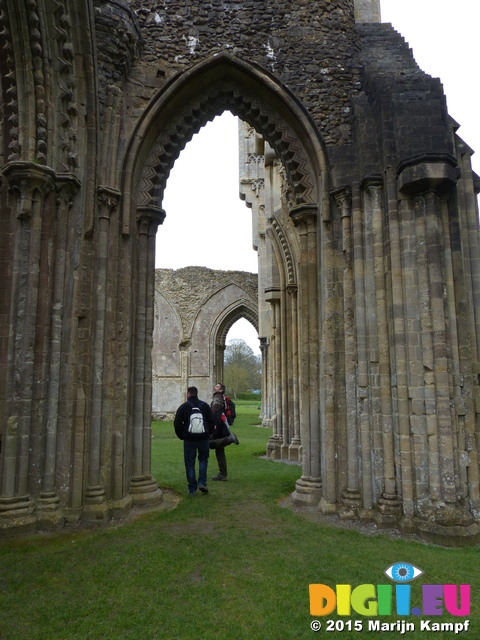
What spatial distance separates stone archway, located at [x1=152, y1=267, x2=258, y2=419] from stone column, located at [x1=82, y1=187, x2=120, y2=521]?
1823 centimetres

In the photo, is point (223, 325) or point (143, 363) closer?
point (143, 363)

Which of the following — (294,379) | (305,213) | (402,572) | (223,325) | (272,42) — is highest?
(272,42)

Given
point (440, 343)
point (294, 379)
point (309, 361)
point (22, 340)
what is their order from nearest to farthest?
point (440, 343), point (22, 340), point (309, 361), point (294, 379)

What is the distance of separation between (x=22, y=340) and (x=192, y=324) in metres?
19.7

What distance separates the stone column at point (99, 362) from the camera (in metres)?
5.82

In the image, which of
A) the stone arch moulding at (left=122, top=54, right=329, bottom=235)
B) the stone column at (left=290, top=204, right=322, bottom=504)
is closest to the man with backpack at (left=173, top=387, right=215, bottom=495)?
the stone column at (left=290, top=204, right=322, bottom=504)

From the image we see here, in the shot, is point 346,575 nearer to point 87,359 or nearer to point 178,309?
point 87,359

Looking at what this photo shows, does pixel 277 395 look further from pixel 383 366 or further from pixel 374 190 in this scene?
pixel 374 190

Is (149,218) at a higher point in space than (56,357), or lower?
higher

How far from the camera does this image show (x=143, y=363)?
6.90m

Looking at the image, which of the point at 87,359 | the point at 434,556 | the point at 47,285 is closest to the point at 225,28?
the point at 47,285

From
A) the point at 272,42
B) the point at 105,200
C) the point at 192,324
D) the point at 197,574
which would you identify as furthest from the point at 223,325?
the point at 197,574

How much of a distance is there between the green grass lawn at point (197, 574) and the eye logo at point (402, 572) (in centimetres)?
8

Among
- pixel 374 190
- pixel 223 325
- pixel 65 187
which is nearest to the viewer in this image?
pixel 65 187
